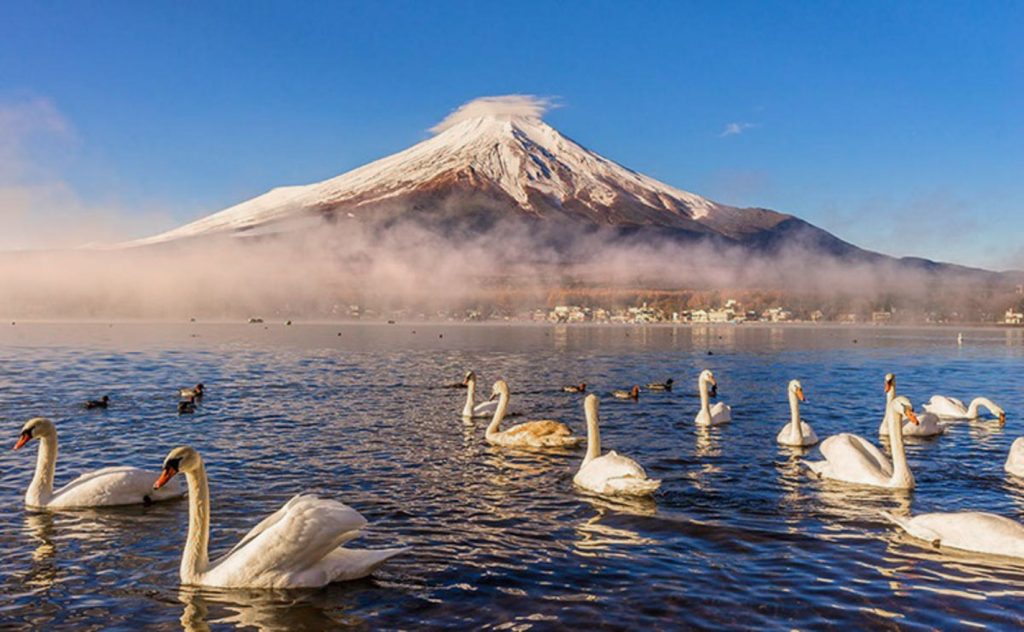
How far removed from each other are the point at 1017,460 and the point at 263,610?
15.3 m

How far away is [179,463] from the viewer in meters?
10.4

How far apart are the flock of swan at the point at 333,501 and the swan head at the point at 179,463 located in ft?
0.04

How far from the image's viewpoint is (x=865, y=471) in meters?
15.8

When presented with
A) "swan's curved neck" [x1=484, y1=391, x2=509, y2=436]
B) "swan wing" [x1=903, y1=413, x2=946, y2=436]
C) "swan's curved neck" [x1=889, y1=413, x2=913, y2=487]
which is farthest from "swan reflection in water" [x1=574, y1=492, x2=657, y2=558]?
"swan wing" [x1=903, y1=413, x2=946, y2=436]

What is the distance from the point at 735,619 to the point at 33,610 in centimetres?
814

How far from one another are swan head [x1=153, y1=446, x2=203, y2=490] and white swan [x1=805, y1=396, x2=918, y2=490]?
12.0 metres

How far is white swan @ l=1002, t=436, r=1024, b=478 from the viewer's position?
659 inches

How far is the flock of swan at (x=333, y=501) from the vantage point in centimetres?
982

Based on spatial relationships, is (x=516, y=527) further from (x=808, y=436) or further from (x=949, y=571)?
(x=808, y=436)

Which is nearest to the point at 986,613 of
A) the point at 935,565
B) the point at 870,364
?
the point at 935,565

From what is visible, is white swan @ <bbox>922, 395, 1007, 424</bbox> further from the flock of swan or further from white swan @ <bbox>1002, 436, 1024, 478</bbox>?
white swan @ <bbox>1002, 436, 1024, 478</bbox>

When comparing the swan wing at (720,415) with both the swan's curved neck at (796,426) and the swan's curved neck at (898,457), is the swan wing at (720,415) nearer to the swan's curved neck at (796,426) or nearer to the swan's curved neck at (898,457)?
the swan's curved neck at (796,426)

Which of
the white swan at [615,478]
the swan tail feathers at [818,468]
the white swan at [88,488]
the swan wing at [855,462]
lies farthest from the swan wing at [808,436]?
the white swan at [88,488]

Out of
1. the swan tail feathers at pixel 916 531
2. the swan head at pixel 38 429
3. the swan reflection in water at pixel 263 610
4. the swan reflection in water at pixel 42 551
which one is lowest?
the swan reflection in water at pixel 263 610
